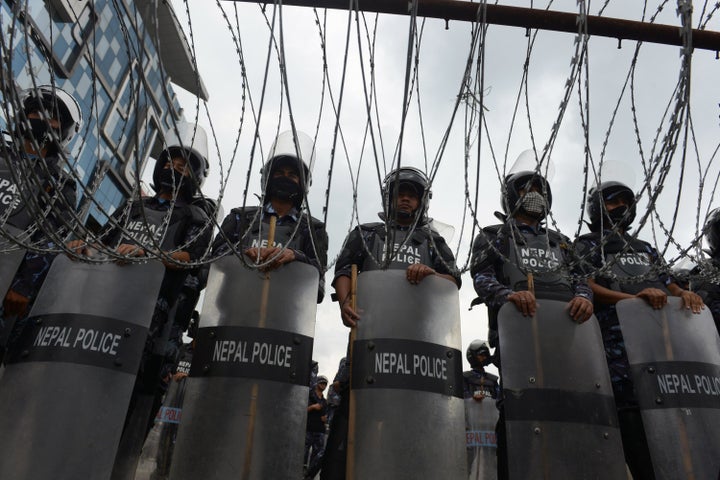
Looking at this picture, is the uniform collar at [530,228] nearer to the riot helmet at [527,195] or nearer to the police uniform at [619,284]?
the riot helmet at [527,195]

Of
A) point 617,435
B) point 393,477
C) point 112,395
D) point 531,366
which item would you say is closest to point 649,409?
point 617,435

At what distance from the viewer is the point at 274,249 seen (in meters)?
3.17

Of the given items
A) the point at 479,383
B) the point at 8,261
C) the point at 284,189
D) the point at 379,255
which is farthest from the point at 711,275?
the point at 479,383

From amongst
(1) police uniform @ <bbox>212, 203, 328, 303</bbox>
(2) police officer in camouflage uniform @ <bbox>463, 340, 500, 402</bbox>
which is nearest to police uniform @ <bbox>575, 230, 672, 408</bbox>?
(1) police uniform @ <bbox>212, 203, 328, 303</bbox>

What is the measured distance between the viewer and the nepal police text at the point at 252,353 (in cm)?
280

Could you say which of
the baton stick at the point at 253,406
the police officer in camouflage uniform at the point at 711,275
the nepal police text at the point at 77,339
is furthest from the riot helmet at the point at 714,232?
the nepal police text at the point at 77,339

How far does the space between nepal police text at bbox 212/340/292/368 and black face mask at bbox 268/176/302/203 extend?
146 centimetres

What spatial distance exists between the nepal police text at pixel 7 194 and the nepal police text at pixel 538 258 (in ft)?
11.4

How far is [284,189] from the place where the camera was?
13.1ft

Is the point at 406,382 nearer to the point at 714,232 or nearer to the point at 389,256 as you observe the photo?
the point at 389,256

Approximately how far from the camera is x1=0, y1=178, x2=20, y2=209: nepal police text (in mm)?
3266

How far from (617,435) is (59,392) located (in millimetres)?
3087

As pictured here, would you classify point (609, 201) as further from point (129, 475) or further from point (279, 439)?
point (129, 475)

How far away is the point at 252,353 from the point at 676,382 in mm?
2601
